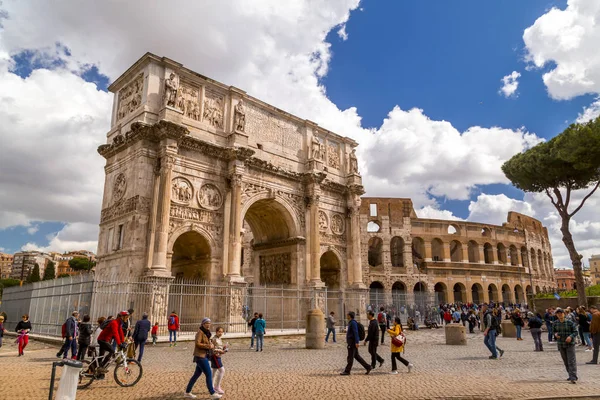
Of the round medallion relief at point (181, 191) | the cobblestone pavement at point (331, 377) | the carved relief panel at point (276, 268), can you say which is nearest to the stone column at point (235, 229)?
the round medallion relief at point (181, 191)

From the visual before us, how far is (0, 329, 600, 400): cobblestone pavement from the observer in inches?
259

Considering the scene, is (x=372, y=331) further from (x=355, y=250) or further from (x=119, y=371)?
(x=355, y=250)

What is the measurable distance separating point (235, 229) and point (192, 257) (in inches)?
101

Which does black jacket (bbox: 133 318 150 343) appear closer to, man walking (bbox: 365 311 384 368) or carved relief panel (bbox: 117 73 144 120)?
man walking (bbox: 365 311 384 368)

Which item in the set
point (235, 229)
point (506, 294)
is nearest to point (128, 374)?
point (235, 229)

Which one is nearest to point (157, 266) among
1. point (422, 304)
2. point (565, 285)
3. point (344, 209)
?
point (344, 209)

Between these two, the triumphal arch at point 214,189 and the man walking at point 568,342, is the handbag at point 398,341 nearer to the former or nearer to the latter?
the man walking at point 568,342

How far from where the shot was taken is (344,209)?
25125 millimetres

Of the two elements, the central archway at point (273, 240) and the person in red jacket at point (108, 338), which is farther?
the central archway at point (273, 240)

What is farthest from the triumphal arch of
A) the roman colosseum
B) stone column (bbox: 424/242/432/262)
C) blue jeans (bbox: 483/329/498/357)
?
stone column (bbox: 424/242/432/262)

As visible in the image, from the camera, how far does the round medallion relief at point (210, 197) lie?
18316 millimetres

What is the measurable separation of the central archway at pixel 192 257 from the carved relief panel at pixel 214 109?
5208 millimetres

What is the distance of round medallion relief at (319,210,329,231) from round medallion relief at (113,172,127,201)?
10.6 m

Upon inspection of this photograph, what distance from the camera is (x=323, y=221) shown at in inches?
935
